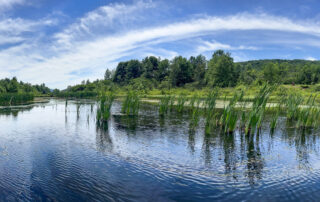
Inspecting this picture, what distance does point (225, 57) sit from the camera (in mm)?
72250

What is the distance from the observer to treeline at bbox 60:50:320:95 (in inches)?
2638

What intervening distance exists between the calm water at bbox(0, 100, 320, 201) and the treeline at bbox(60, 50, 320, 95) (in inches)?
1524

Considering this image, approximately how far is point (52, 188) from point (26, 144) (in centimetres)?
519

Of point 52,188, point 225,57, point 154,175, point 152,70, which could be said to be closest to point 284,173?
point 154,175

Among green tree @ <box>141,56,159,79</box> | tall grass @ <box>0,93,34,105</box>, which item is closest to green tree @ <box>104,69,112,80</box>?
green tree @ <box>141,56,159,79</box>

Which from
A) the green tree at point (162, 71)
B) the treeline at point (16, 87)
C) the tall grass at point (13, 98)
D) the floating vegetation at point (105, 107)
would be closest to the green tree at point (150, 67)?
the green tree at point (162, 71)

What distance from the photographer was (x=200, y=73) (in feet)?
315

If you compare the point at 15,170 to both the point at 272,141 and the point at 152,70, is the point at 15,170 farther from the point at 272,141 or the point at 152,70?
the point at 152,70

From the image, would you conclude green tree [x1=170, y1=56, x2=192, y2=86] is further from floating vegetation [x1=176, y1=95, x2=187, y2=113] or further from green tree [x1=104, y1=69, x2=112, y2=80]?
floating vegetation [x1=176, y1=95, x2=187, y2=113]

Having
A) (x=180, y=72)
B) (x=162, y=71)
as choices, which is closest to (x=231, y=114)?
(x=180, y=72)

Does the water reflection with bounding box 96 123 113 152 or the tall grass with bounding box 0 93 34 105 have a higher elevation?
the tall grass with bounding box 0 93 34 105

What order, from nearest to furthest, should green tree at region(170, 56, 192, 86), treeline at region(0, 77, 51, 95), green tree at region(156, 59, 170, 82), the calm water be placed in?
1. the calm water
2. treeline at region(0, 77, 51, 95)
3. green tree at region(170, 56, 192, 86)
4. green tree at region(156, 59, 170, 82)

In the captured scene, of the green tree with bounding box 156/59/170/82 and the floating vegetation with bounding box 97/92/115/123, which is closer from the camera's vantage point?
the floating vegetation with bounding box 97/92/115/123

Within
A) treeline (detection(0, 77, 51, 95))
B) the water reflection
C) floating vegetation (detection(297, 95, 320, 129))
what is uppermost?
treeline (detection(0, 77, 51, 95))
